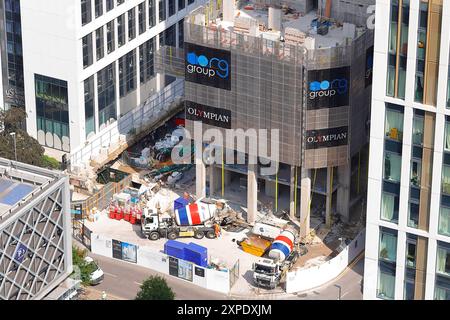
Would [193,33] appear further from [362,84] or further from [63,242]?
[63,242]

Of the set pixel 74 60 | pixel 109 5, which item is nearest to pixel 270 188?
pixel 74 60

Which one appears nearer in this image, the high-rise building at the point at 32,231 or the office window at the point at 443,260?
the high-rise building at the point at 32,231

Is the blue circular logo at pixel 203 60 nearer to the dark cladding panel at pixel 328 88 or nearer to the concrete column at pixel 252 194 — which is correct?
the dark cladding panel at pixel 328 88

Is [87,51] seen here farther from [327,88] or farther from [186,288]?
[186,288]

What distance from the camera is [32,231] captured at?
436 ft

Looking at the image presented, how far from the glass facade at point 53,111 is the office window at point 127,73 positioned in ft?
35.3

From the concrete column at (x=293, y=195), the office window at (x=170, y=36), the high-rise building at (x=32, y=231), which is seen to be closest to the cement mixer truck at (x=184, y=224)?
the concrete column at (x=293, y=195)

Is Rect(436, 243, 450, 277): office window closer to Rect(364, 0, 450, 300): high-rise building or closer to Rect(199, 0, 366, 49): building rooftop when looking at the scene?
Rect(364, 0, 450, 300): high-rise building

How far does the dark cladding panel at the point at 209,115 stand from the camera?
539ft

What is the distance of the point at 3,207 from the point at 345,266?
4668 cm

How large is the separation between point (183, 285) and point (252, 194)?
53.8 feet

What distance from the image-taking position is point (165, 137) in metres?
190

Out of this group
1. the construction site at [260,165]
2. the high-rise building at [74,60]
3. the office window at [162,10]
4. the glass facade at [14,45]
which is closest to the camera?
the construction site at [260,165]

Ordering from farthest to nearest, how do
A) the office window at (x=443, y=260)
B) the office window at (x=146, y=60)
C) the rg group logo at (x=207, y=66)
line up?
the office window at (x=146, y=60)
the rg group logo at (x=207, y=66)
the office window at (x=443, y=260)
